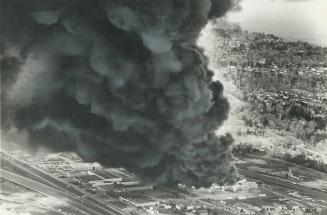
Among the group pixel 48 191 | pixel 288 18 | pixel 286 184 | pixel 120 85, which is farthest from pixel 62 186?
pixel 288 18

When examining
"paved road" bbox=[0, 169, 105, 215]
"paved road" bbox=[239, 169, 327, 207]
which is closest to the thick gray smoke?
"paved road" bbox=[239, 169, 327, 207]

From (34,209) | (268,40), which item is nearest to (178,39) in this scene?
(268,40)

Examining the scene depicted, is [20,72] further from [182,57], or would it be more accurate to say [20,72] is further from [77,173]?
[182,57]

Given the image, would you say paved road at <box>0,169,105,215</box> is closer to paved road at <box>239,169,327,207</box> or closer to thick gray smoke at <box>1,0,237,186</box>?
thick gray smoke at <box>1,0,237,186</box>

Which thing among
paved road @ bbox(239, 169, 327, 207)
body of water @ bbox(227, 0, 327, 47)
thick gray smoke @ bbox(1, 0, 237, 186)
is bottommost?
paved road @ bbox(239, 169, 327, 207)

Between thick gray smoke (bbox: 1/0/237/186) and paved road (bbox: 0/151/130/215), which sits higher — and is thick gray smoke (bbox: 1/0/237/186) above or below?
above

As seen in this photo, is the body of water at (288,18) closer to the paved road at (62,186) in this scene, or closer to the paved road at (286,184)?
the paved road at (286,184)
